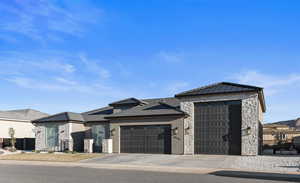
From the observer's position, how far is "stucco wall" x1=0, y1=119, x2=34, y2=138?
152 ft

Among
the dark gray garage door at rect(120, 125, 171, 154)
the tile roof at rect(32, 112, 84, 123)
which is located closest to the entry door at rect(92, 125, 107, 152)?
the tile roof at rect(32, 112, 84, 123)

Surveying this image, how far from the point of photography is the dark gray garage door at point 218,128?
26062 millimetres

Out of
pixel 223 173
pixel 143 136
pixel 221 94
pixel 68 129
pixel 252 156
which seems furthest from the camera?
pixel 68 129

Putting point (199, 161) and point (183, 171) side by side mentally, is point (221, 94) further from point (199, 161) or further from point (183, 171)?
point (183, 171)

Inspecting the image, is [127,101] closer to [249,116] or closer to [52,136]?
[52,136]

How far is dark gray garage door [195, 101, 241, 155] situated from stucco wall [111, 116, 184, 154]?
1.59 meters

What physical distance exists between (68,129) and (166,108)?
12.4 meters

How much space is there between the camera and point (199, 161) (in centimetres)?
2212

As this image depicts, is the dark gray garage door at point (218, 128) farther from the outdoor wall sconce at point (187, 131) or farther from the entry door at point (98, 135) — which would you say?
the entry door at point (98, 135)

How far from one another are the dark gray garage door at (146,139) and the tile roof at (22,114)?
27.2 m

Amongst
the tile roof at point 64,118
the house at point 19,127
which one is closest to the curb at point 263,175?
the tile roof at point 64,118

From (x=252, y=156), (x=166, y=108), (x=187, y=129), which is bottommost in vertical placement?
(x=252, y=156)

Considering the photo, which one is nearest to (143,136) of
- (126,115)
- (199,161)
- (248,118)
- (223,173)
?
(126,115)

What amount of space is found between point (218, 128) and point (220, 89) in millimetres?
3575
